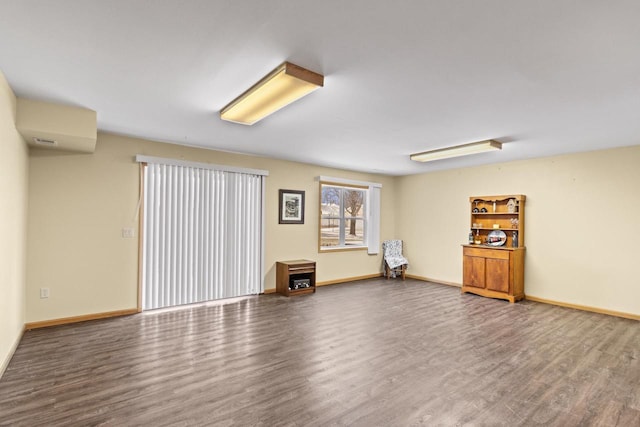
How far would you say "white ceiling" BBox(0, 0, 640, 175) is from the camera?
5.66 ft

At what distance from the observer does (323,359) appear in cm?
310

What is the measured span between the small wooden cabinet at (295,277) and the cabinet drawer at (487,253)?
286cm

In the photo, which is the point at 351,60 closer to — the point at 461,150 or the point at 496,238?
the point at 461,150

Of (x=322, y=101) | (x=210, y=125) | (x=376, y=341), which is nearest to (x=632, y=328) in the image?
(x=376, y=341)

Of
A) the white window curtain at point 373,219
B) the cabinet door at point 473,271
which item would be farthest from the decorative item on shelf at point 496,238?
the white window curtain at point 373,219

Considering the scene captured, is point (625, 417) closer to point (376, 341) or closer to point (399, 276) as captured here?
point (376, 341)

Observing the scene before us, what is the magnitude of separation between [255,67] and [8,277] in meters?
2.89

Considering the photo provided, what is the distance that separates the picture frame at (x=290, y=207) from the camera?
600 cm

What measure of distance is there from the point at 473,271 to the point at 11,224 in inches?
251

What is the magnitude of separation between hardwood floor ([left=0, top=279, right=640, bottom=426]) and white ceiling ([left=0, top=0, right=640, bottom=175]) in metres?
2.40

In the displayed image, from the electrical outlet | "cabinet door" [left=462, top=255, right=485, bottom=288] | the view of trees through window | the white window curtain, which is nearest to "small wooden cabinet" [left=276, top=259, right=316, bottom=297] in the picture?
the view of trees through window

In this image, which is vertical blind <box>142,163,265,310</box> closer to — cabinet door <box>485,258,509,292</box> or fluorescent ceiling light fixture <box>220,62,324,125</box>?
fluorescent ceiling light fixture <box>220,62,324,125</box>

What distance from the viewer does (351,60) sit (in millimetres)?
2229

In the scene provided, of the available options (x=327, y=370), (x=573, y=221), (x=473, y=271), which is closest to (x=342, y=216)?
(x=473, y=271)
